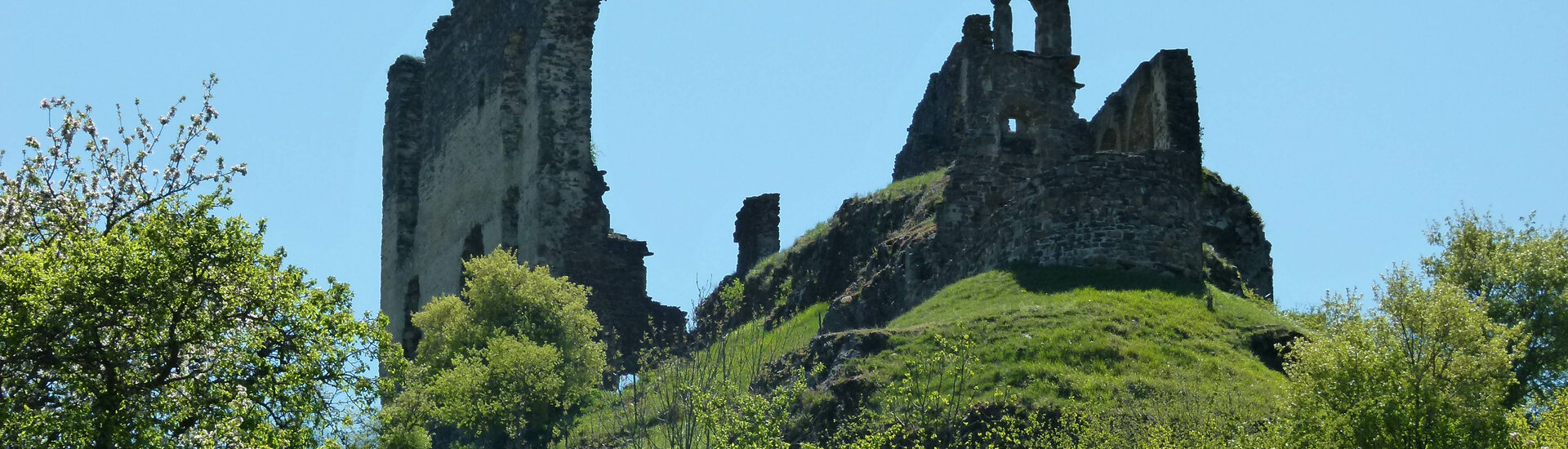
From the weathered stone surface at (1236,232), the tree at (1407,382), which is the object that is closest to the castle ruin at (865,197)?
the weathered stone surface at (1236,232)

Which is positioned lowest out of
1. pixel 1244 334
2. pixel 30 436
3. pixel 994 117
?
pixel 30 436

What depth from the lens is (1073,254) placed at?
30.4 meters

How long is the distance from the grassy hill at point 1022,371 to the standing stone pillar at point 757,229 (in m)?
14.9

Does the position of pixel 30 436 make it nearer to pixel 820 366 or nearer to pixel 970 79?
pixel 820 366

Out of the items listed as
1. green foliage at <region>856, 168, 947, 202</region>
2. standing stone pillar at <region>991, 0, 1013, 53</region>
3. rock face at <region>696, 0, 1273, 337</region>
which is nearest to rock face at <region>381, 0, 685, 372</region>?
rock face at <region>696, 0, 1273, 337</region>

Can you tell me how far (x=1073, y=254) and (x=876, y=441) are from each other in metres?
8.27

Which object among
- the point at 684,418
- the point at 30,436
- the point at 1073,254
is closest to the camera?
the point at 30,436

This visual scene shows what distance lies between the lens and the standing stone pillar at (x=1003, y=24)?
40.2m

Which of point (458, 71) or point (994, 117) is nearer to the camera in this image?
point (994, 117)

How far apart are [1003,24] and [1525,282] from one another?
13.1m

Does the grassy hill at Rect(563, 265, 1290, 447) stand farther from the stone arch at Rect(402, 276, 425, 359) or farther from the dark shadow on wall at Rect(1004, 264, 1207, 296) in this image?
the stone arch at Rect(402, 276, 425, 359)

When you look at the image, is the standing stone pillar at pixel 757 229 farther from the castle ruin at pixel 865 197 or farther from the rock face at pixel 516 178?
the rock face at pixel 516 178

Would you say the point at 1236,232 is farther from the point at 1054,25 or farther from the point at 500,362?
the point at 500,362

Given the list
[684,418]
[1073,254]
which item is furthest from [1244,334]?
[684,418]
